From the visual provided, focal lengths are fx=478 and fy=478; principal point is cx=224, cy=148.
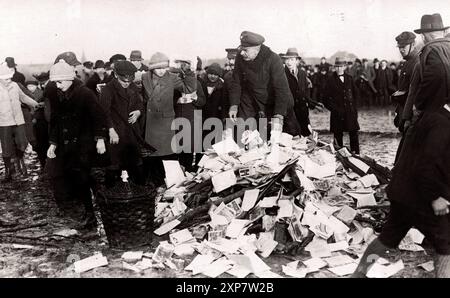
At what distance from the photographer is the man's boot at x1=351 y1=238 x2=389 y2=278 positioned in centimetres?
361

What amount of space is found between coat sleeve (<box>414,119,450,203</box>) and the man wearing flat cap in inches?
114

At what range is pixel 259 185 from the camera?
5203mm

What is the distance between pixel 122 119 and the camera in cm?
625

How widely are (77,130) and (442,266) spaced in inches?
152

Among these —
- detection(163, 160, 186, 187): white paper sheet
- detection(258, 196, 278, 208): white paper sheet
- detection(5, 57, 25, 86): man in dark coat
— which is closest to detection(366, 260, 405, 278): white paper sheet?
detection(258, 196, 278, 208): white paper sheet

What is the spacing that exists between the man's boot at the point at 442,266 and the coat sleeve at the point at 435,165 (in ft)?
1.50

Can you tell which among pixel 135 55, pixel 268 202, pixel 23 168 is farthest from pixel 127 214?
pixel 135 55

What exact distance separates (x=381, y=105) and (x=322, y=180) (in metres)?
15.3

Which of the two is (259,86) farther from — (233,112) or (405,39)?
(405,39)

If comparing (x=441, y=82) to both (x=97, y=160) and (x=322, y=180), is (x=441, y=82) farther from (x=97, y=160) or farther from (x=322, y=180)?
(x=97, y=160)

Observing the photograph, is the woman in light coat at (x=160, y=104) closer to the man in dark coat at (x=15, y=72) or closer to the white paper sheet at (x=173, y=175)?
the white paper sheet at (x=173, y=175)

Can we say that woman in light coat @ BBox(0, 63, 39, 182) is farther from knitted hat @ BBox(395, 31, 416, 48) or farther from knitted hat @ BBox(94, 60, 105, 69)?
knitted hat @ BBox(395, 31, 416, 48)

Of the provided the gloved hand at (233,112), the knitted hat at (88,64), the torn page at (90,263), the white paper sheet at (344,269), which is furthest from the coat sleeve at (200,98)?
the knitted hat at (88,64)

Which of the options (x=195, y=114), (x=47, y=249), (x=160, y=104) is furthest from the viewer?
(x=195, y=114)
